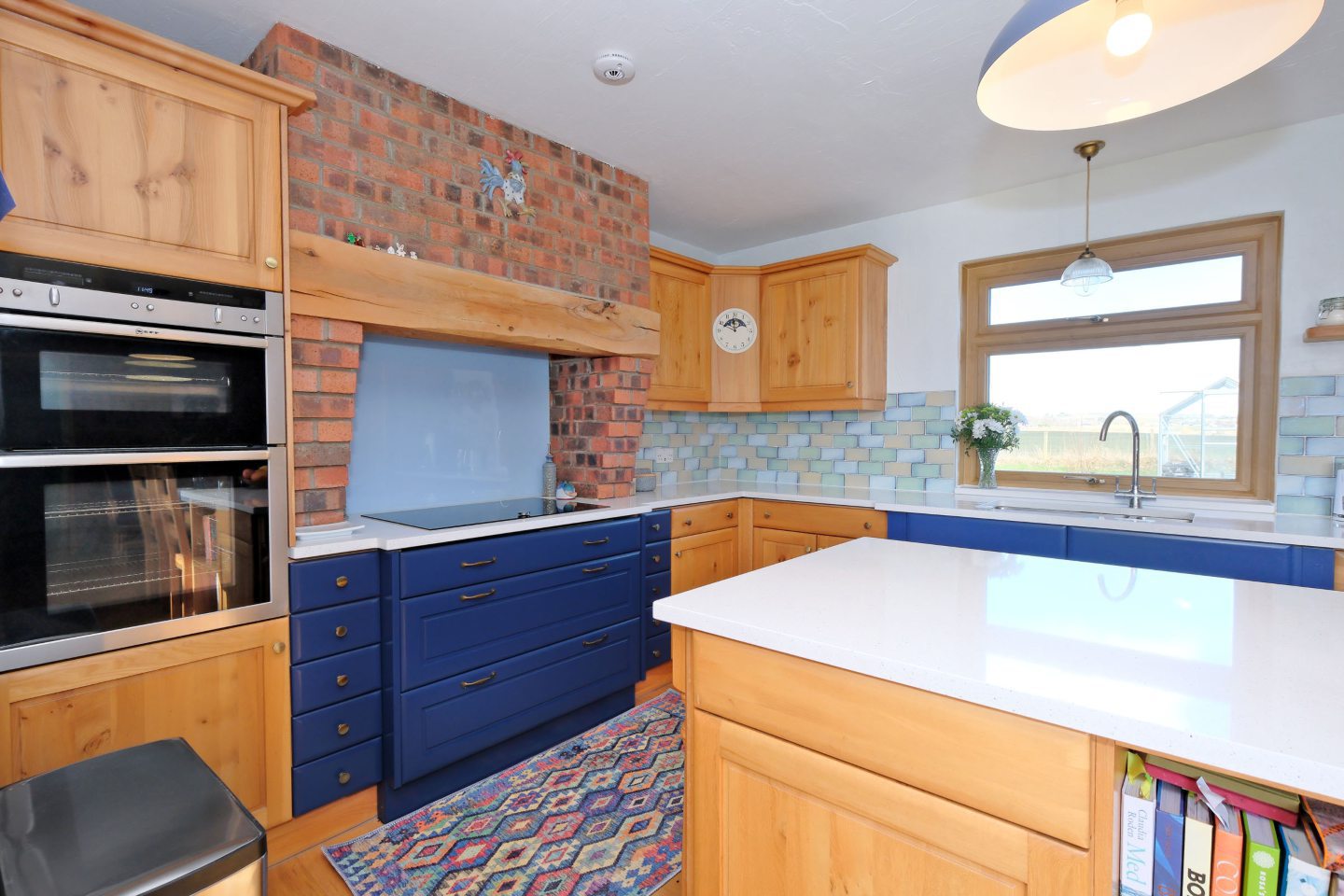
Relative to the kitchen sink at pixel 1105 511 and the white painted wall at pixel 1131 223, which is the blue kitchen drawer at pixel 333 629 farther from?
the white painted wall at pixel 1131 223

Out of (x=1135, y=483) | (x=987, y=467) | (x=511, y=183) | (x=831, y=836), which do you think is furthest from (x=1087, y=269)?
(x=831, y=836)

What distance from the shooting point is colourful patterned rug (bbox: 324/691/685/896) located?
5.73 ft

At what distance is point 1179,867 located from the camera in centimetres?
80

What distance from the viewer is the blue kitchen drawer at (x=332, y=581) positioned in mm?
1849

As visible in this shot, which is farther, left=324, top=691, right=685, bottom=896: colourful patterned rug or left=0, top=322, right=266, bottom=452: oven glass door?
left=324, top=691, right=685, bottom=896: colourful patterned rug

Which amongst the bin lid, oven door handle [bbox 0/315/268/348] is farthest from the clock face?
the bin lid

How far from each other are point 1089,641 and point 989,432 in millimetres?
2528

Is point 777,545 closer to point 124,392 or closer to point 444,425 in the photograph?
point 444,425

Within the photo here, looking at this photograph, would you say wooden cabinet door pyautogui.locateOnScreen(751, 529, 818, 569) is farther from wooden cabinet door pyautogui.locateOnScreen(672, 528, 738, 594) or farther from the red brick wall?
the red brick wall

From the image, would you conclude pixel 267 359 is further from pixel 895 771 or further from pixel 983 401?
pixel 983 401

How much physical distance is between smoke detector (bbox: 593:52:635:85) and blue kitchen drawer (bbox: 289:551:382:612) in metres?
1.82

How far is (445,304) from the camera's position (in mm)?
2309

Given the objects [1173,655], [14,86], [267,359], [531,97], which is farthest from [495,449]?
[1173,655]

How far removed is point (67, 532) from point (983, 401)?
12.7ft
